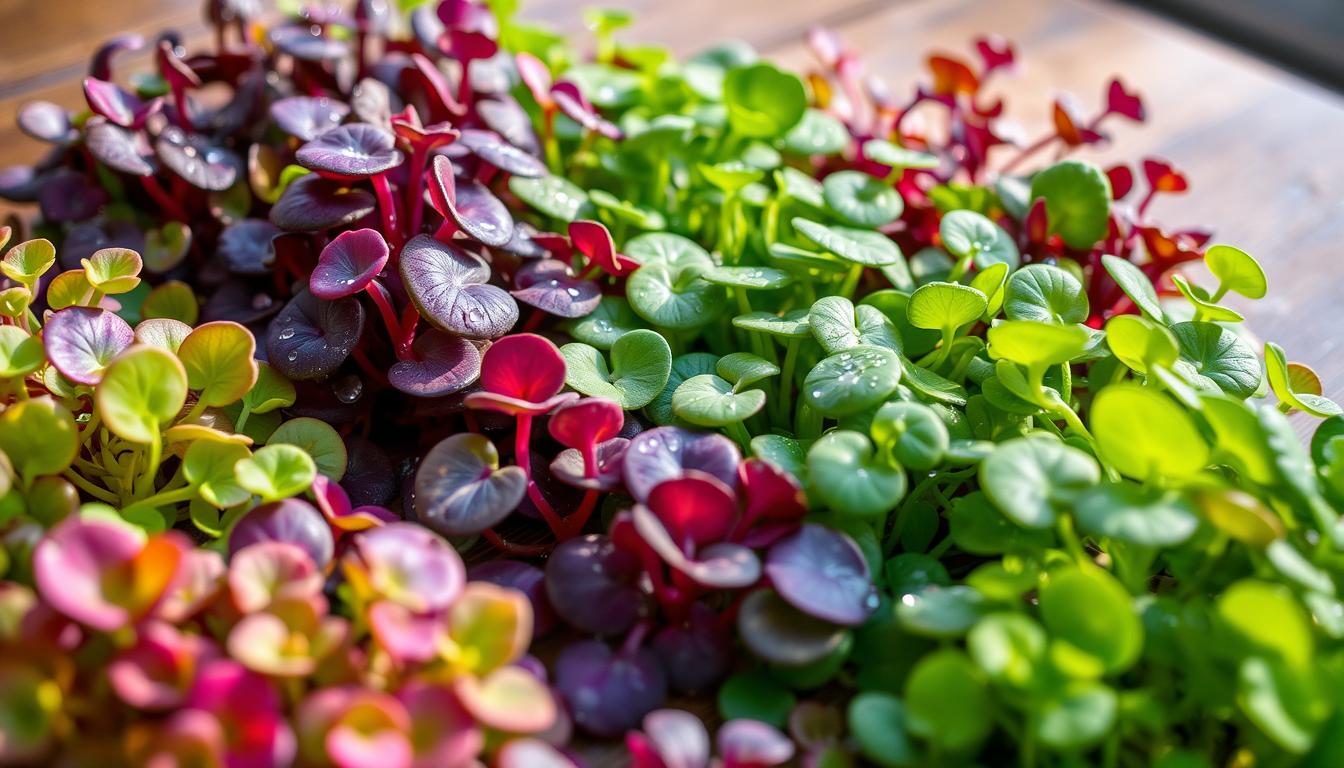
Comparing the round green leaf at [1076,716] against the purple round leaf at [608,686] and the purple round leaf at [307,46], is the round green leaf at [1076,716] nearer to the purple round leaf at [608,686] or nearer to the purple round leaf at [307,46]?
the purple round leaf at [608,686]

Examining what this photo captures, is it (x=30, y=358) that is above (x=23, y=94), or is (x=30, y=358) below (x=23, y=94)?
above

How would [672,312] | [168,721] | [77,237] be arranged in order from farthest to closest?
1. [77,237]
2. [672,312]
3. [168,721]

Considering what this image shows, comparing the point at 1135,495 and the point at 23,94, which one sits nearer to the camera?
the point at 1135,495

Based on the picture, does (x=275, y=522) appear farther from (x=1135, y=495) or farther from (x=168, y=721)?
(x=1135, y=495)

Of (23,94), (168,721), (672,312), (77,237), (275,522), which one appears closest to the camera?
(168,721)

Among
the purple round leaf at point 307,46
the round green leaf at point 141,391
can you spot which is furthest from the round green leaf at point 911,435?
the purple round leaf at point 307,46

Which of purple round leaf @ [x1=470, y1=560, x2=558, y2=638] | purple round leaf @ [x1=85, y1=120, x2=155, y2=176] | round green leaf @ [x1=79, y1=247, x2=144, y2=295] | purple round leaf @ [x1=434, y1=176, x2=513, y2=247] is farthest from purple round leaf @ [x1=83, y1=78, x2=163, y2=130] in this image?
purple round leaf @ [x1=470, y1=560, x2=558, y2=638]

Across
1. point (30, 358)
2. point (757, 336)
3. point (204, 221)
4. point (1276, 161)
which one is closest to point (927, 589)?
point (757, 336)

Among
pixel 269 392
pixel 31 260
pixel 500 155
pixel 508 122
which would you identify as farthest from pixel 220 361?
pixel 508 122
